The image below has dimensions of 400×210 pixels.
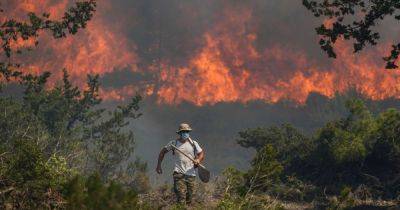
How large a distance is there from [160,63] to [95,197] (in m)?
71.2

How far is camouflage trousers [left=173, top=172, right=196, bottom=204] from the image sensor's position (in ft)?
34.1

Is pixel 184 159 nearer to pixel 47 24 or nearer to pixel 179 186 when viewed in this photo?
pixel 179 186

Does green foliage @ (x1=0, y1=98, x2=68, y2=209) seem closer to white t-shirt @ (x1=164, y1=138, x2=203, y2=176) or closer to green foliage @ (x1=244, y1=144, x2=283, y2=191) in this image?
green foliage @ (x1=244, y1=144, x2=283, y2=191)

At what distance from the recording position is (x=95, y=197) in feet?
10.9

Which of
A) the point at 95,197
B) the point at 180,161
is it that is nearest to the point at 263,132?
the point at 180,161

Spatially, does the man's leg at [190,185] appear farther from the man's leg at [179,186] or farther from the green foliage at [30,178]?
the green foliage at [30,178]

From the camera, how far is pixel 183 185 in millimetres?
10453

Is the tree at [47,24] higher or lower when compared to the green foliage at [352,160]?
higher

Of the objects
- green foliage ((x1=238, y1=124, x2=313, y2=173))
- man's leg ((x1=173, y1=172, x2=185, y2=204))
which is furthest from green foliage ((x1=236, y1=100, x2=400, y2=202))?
man's leg ((x1=173, y1=172, x2=185, y2=204))

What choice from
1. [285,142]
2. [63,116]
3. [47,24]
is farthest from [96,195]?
[63,116]

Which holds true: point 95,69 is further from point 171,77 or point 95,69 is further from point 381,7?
point 381,7

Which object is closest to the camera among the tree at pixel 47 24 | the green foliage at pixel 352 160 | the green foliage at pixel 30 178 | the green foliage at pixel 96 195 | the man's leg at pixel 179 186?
the green foliage at pixel 96 195

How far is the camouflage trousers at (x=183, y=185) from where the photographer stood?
1041cm

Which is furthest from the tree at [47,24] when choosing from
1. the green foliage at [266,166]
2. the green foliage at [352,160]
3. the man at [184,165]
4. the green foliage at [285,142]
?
the green foliage at [266,166]
